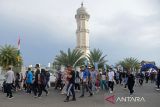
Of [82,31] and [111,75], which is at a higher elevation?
[82,31]

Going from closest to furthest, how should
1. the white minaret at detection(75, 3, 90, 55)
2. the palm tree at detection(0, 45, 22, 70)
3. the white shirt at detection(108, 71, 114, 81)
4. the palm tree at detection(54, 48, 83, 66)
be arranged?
the white shirt at detection(108, 71, 114, 81) < the palm tree at detection(0, 45, 22, 70) < the palm tree at detection(54, 48, 83, 66) < the white minaret at detection(75, 3, 90, 55)

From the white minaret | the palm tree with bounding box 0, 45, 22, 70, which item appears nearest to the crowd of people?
the palm tree with bounding box 0, 45, 22, 70

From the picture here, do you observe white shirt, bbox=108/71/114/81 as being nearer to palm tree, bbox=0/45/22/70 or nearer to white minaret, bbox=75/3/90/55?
palm tree, bbox=0/45/22/70

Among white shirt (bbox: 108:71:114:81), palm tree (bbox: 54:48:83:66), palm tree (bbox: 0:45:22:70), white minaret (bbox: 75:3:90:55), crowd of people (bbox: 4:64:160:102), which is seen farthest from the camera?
white minaret (bbox: 75:3:90:55)

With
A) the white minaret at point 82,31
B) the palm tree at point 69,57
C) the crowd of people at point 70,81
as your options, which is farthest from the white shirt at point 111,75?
the white minaret at point 82,31

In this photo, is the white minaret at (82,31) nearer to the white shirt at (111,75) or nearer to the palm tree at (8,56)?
the palm tree at (8,56)

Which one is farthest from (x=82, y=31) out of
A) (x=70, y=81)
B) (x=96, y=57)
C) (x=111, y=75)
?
(x=70, y=81)

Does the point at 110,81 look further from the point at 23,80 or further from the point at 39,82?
the point at 23,80

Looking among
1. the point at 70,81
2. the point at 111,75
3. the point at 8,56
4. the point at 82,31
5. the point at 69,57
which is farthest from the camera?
the point at 82,31

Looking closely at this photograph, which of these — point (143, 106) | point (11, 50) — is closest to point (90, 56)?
point (11, 50)

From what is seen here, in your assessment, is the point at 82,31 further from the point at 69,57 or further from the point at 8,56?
the point at 8,56

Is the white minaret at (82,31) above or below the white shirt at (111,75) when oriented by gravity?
above

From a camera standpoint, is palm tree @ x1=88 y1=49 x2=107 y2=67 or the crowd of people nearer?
the crowd of people

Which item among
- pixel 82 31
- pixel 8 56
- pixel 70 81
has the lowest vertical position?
pixel 70 81
